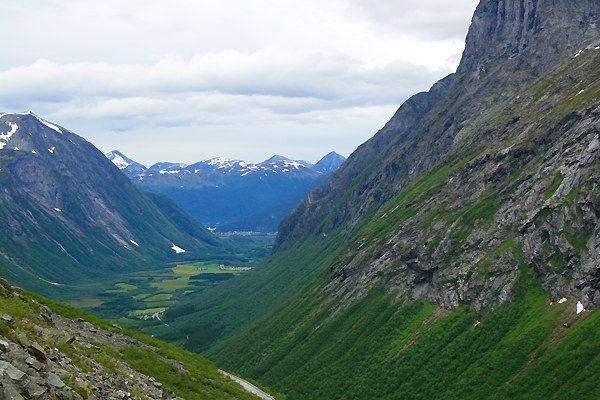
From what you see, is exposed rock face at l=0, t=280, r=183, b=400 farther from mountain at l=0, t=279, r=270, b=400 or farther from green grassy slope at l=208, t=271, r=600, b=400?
green grassy slope at l=208, t=271, r=600, b=400

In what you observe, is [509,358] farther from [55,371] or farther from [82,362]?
[55,371]

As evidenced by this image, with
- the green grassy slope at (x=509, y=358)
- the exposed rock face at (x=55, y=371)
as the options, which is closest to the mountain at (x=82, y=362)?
the exposed rock face at (x=55, y=371)

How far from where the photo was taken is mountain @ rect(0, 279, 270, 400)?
37625 mm

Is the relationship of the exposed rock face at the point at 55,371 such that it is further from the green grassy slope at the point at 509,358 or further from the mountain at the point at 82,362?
the green grassy slope at the point at 509,358

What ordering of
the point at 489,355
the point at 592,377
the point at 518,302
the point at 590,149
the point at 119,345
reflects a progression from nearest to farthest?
the point at 119,345 → the point at 592,377 → the point at 489,355 → the point at 518,302 → the point at 590,149

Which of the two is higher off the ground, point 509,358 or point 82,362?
point 82,362

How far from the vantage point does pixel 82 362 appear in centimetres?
5484

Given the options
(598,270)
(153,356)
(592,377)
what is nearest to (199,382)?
(153,356)

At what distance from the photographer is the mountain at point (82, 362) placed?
3762cm

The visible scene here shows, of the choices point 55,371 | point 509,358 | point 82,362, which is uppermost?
point 55,371

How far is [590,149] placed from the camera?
197m

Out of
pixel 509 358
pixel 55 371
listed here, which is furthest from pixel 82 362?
pixel 509 358

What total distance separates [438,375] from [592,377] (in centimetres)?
5189

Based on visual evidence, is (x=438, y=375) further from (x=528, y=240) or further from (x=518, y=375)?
(x=528, y=240)
